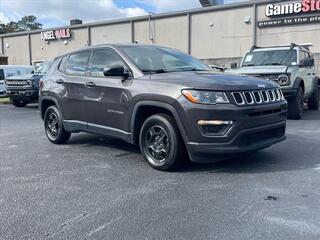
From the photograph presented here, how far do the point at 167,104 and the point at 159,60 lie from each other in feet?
3.86

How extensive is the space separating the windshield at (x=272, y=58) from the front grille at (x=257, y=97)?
5729 mm

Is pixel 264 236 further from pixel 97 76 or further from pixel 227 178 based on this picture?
pixel 97 76

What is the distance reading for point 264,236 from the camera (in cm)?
344

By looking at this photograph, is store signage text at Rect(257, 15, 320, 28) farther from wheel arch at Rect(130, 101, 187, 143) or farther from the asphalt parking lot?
wheel arch at Rect(130, 101, 187, 143)

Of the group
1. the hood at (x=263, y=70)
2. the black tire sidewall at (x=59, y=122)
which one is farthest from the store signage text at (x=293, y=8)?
the black tire sidewall at (x=59, y=122)

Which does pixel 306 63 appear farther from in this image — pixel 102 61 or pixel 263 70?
pixel 102 61

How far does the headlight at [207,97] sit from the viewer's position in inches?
196

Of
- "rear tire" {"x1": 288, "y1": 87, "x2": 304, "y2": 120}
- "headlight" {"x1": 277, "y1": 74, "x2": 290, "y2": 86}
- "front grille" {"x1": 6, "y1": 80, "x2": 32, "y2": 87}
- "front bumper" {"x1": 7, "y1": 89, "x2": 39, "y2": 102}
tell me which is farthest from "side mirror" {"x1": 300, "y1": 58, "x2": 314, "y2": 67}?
"front grille" {"x1": 6, "y1": 80, "x2": 32, "y2": 87}

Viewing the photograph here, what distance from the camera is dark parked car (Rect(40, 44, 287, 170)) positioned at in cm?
501

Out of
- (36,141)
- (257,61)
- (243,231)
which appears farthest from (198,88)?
(257,61)

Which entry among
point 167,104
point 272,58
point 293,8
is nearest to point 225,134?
point 167,104

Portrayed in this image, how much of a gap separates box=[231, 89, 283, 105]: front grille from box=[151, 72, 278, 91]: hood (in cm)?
6

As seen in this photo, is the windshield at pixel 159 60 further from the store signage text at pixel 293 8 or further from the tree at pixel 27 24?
the tree at pixel 27 24

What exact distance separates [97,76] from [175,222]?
331cm
